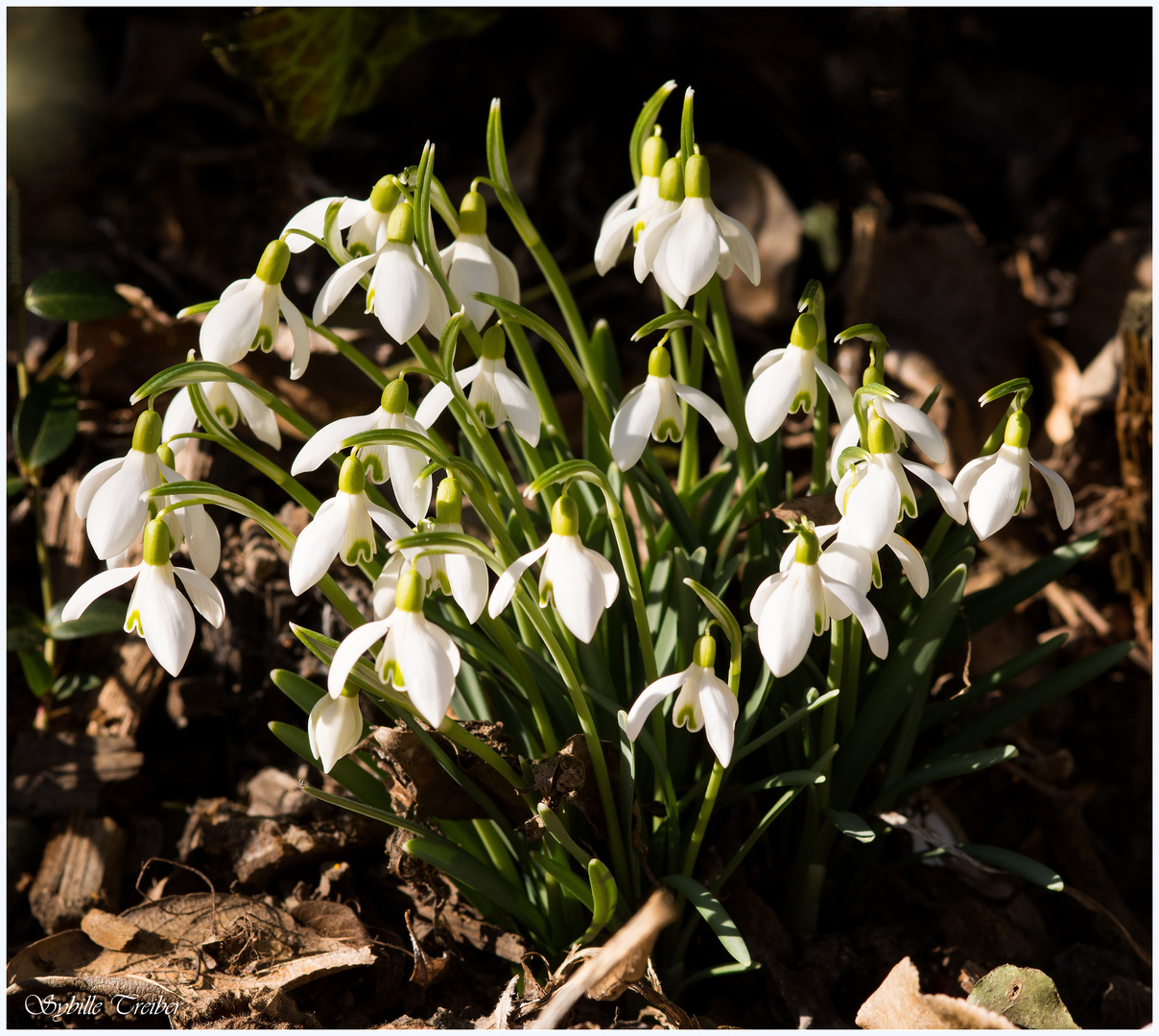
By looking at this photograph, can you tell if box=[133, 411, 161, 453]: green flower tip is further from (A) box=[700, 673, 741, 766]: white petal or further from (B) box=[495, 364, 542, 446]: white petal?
(A) box=[700, 673, 741, 766]: white petal

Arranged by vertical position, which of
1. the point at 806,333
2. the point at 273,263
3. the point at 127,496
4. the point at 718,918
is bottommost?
the point at 718,918

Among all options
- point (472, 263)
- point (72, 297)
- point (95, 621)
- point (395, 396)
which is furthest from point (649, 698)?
point (72, 297)

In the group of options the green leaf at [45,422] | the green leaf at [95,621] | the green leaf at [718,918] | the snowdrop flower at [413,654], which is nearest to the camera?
the snowdrop flower at [413,654]

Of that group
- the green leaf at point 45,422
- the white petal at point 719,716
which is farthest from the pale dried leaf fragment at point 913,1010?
the green leaf at point 45,422

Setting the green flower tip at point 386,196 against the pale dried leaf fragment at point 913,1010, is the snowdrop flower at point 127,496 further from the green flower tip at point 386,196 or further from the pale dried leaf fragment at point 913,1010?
the pale dried leaf fragment at point 913,1010

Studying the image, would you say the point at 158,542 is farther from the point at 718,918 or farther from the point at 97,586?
the point at 718,918

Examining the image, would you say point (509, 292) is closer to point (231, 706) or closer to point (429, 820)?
point (429, 820)

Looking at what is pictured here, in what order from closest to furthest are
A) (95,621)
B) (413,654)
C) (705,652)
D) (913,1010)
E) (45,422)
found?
(413,654) → (705,652) → (913,1010) → (95,621) → (45,422)
